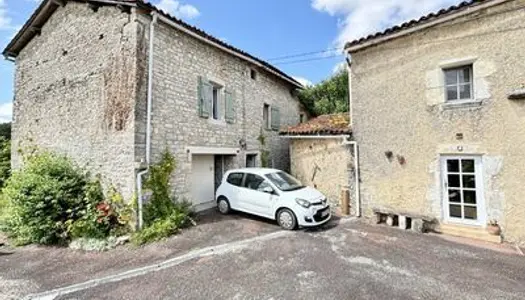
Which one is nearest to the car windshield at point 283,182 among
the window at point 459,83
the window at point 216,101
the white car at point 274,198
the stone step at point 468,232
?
the white car at point 274,198

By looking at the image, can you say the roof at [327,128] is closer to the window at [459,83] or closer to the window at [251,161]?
the window at [251,161]

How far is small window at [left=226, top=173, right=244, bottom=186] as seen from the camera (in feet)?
30.0

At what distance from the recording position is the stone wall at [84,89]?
26.0 ft

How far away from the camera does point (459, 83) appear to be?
7.64 m

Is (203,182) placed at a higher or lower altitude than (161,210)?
higher

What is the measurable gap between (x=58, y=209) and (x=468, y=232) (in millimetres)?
10945

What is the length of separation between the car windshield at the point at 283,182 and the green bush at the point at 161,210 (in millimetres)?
2741

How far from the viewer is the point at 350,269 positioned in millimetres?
5355

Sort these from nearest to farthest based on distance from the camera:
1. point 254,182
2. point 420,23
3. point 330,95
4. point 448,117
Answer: point 448,117
point 420,23
point 254,182
point 330,95

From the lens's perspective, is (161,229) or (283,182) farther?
(283,182)

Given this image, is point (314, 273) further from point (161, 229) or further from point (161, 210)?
point (161, 210)

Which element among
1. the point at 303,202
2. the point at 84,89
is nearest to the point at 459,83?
the point at 303,202

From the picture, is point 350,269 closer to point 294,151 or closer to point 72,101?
point 294,151

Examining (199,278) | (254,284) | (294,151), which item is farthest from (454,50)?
(199,278)
